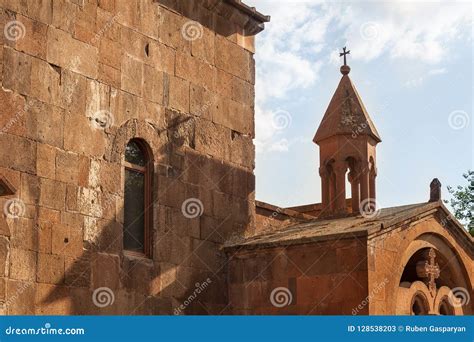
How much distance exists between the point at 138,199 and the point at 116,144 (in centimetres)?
95

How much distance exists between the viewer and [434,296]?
12914mm

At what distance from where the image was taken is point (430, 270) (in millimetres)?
12781

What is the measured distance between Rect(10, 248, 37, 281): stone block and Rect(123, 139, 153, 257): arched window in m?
1.80

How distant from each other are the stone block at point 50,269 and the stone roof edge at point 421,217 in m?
4.16

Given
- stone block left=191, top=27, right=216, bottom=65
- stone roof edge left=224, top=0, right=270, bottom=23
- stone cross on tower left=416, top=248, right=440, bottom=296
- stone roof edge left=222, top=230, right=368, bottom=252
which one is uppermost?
stone roof edge left=224, top=0, right=270, bottom=23

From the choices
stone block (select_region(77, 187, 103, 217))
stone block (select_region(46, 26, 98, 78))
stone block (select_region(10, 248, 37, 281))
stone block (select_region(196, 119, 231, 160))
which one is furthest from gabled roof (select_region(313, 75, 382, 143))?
stone block (select_region(10, 248, 37, 281))

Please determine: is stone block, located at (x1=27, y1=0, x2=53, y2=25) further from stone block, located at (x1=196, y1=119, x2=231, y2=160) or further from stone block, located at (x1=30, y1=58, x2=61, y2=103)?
stone block, located at (x1=196, y1=119, x2=231, y2=160)

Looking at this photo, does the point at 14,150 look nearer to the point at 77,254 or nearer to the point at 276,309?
the point at 77,254

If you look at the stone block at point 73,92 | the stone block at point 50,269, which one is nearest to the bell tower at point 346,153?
the stone block at point 73,92

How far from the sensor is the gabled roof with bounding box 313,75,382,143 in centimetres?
1459

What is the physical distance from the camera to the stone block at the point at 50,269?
10375mm

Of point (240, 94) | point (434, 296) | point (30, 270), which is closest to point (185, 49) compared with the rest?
point (240, 94)

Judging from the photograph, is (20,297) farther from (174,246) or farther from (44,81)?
(174,246)

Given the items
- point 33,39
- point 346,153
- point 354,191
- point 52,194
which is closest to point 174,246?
point 52,194
